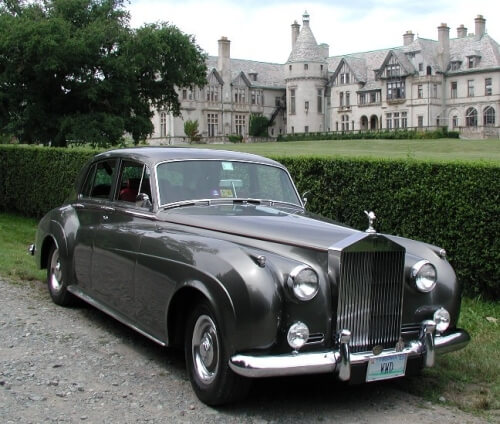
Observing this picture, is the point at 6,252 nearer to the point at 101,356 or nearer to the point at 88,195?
the point at 88,195

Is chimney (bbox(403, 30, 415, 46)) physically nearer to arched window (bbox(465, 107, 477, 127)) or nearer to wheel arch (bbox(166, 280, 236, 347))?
arched window (bbox(465, 107, 477, 127))

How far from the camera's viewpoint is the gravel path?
4840 millimetres

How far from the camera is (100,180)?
25.4 ft

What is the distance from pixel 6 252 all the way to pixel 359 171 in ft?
22.1

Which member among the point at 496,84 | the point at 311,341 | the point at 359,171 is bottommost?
the point at 311,341

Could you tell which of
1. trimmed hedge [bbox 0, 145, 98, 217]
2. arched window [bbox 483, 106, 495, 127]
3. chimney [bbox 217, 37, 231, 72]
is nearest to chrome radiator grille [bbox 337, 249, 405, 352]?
trimmed hedge [bbox 0, 145, 98, 217]

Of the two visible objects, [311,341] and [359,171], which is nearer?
[311,341]

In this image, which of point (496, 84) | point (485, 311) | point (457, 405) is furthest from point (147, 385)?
point (496, 84)

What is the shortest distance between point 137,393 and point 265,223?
1718mm

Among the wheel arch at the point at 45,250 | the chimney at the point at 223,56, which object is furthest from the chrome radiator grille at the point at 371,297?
the chimney at the point at 223,56

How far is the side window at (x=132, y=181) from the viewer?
21.6ft

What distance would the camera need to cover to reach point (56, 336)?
690cm

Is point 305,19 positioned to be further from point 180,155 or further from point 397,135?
point 180,155

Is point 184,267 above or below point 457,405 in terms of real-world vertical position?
above
